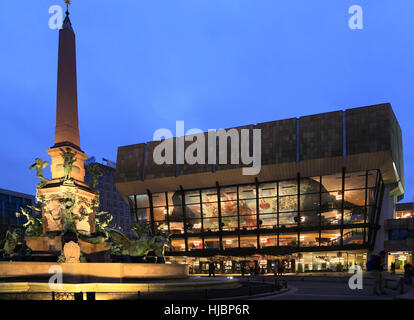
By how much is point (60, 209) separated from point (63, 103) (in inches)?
275

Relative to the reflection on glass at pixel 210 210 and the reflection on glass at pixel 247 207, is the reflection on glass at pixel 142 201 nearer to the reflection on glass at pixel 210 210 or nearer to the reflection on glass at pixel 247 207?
the reflection on glass at pixel 210 210

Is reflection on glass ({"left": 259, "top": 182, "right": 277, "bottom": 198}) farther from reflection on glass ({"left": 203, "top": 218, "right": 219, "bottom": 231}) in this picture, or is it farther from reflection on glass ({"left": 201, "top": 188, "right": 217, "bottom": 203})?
reflection on glass ({"left": 203, "top": 218, "right": 219, "bottom": 231})

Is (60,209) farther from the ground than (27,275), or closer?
farther from the ground

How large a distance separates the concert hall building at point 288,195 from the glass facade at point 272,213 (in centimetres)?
12

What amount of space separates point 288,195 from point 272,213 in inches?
126

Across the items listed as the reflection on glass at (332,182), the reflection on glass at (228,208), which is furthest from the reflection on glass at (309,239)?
the reflection on glass at (228,208)

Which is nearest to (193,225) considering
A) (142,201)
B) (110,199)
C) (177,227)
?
(177,227)

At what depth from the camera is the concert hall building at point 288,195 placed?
50.6 m

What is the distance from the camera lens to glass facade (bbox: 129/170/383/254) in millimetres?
52312

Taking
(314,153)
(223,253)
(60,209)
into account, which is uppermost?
(314,153)

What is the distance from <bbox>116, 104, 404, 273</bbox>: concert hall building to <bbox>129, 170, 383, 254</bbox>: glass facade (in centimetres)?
12

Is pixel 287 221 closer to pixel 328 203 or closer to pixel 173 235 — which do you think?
pixel 328 203

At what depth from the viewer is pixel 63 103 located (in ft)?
85.9
